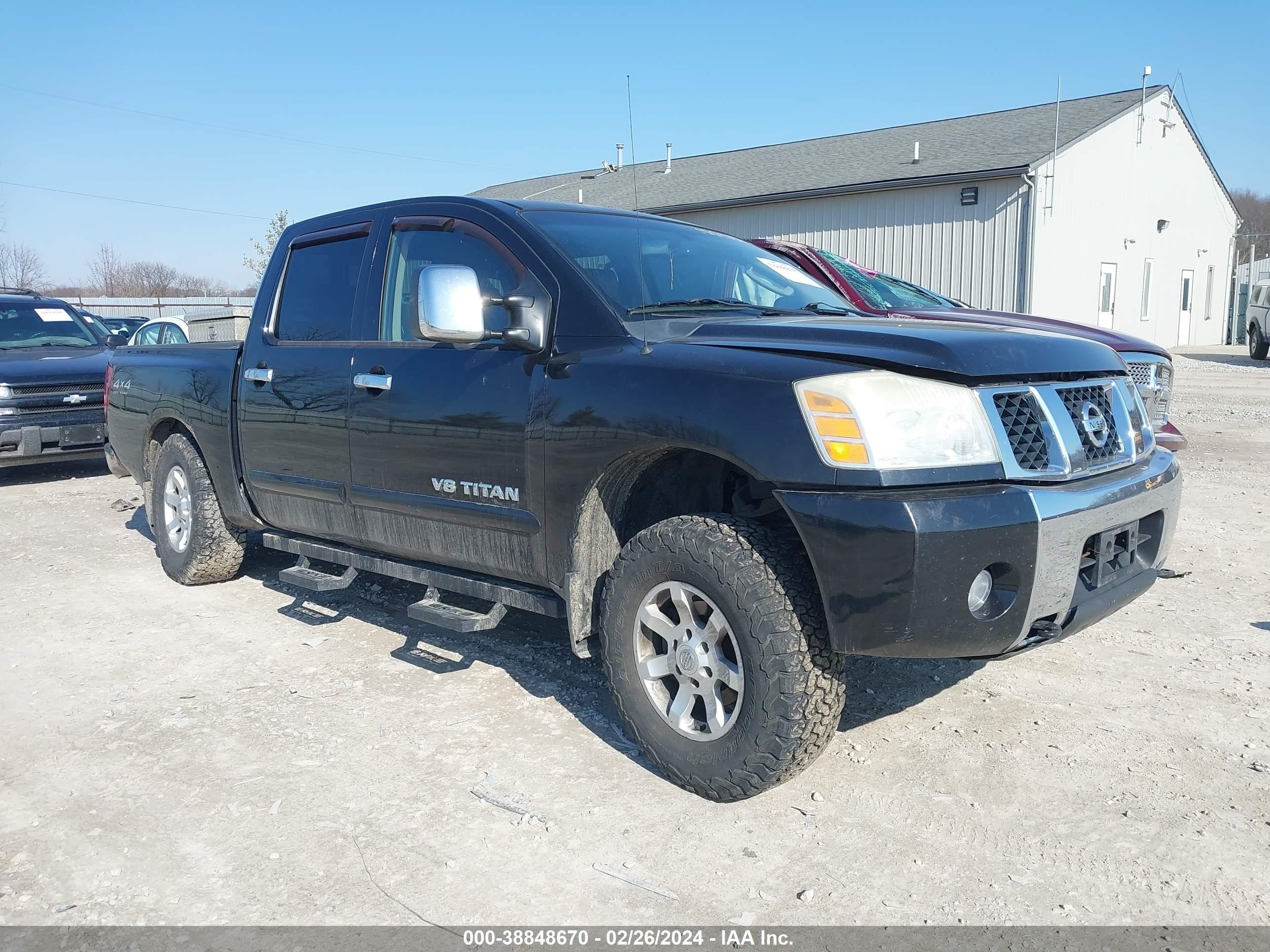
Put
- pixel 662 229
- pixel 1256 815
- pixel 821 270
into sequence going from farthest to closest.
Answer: pixel 821 270 < pixel 662 229 < pixel 1256 815

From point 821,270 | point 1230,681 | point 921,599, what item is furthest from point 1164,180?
point 921,599

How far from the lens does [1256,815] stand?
9.81ft

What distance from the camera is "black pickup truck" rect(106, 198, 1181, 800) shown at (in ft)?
9.15

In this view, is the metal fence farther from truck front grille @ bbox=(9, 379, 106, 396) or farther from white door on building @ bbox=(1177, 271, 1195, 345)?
white door on building @ bbox=(1177, 271, 1195, 345)

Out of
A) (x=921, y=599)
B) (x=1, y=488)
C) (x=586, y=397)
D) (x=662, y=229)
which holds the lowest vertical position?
(x=1, y=488)

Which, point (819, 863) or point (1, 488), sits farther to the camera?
point (1, 488)

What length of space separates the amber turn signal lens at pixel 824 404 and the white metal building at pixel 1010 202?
57.4 feet

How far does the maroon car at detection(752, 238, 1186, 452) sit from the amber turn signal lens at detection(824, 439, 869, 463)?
2.58m

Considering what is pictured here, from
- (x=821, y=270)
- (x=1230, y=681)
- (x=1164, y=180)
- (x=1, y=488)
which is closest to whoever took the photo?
(x=1230, y=681)

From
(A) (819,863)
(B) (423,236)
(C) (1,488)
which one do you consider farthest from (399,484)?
(C) (1,488)

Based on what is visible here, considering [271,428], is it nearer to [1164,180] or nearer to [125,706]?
[125,706]

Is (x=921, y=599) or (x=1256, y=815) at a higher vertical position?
(x=921, y=599)

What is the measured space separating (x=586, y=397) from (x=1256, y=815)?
7.74 feet

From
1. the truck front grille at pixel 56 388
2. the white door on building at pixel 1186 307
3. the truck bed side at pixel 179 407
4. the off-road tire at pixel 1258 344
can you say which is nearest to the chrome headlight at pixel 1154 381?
the truck bed side at pixel 179 407
